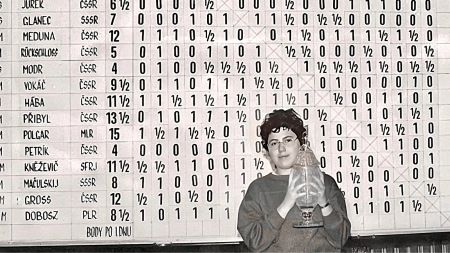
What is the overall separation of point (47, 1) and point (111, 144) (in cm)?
29

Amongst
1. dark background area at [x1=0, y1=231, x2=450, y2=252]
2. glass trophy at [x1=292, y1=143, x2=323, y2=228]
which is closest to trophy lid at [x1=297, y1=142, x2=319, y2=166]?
glass trophy at [x1=292, y1=143, x2=323, y2=228]

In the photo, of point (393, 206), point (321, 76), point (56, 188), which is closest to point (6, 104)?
point (56, 188)

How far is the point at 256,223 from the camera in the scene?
103 cm

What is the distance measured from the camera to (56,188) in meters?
1.12

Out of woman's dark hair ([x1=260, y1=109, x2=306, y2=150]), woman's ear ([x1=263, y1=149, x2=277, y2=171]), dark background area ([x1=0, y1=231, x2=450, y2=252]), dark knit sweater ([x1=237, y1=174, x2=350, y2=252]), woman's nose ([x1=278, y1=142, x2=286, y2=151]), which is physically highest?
woman's dark hair ([x1=260, y1=109, x2=306, y2=150])

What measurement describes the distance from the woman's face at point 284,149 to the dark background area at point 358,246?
7.0 inches

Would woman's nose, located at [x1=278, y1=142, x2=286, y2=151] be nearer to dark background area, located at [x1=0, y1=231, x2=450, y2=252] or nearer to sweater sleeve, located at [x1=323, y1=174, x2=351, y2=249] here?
sweater sleeve, located at [x1=323, y1=174, x2=351, y2=249]

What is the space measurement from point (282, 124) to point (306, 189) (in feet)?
0.40

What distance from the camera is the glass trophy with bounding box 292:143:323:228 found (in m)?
1.01

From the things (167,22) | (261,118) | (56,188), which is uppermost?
(167,22)

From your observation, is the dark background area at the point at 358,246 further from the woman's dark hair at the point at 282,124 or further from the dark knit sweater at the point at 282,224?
the woman's dark hair at the point at 282,124

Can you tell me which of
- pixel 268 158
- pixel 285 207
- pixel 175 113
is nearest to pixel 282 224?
pixel 285 207

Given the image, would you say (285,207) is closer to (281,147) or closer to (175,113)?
(281,147)

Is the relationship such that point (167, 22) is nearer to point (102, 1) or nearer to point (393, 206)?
point (102, 1)
